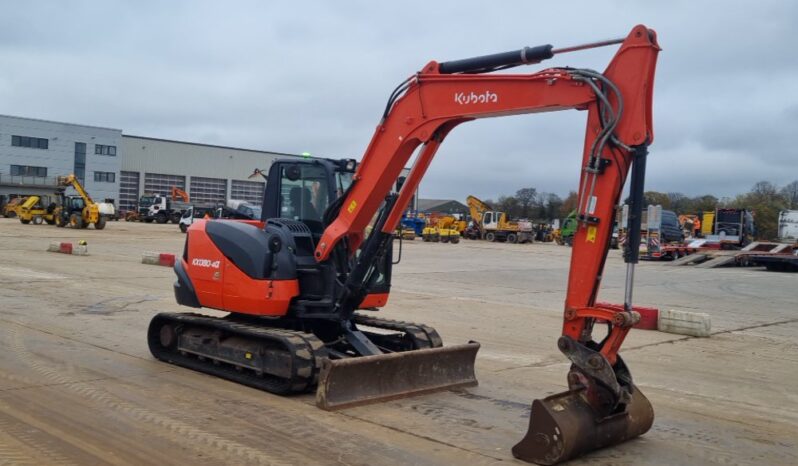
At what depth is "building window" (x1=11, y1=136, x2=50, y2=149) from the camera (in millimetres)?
79500

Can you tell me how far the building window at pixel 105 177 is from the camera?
83.7m

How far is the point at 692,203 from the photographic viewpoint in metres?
84.0

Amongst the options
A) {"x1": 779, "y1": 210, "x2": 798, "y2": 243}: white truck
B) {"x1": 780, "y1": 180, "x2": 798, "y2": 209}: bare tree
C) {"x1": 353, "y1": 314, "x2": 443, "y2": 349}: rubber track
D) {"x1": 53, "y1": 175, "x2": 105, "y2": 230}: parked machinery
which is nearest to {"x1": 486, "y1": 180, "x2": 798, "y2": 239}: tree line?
{"x1": 780, "y1": 180, "x2": 798, "y2": 209}: bare tree

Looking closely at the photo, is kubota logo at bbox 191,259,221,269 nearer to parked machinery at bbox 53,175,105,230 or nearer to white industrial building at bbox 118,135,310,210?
parked machinery at bbox 53,175,105,230

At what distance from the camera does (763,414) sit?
25.4ft

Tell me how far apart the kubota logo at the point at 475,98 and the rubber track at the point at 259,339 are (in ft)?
9.31

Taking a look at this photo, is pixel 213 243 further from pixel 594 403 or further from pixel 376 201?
pixel 594 403

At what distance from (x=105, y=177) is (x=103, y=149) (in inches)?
128

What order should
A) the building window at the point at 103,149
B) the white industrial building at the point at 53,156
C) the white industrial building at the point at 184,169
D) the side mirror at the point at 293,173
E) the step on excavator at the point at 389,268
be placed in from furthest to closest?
the white industrial building at the point at 184,169
the building window at the point at 103,149
the white industrial building at the point at 53,156
the side mirror at the point at 293,173
the step on excavator at the point at 389,268

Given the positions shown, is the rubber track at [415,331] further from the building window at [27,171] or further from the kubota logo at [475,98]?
the building window at [27,171]

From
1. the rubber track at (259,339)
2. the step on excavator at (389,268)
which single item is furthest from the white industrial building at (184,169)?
the step on excavator at (389,268)

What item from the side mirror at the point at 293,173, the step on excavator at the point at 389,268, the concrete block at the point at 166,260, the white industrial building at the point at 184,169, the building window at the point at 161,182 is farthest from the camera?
the building window at the point at 161,182

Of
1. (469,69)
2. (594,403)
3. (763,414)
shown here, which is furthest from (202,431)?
(763,414)

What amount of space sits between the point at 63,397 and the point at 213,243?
2329 mm
